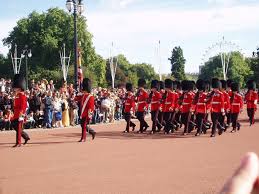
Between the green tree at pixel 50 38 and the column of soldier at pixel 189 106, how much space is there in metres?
36.6

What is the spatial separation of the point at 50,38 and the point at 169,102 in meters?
38.6

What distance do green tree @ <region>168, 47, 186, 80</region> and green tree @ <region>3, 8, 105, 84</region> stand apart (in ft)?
130

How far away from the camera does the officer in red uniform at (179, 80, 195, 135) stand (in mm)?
14000

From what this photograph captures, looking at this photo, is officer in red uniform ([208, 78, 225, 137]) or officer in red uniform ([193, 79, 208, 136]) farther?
officer in red uniform ([193, 79, 208, 136])

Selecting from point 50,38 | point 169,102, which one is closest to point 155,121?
point 169,102

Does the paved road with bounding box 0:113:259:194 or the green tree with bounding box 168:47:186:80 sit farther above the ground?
the green tree with bounding box 168:47:186:80

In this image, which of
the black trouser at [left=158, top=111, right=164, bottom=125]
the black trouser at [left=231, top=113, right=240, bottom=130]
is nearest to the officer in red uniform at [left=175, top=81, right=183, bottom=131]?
the black trouser at [left=158, top=111, right=164, bottom=125]

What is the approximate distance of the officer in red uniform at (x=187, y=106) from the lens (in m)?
14.0

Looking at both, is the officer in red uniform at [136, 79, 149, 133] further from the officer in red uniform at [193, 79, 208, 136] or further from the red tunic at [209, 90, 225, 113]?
the red tunic at [209, 90, 225, 113]

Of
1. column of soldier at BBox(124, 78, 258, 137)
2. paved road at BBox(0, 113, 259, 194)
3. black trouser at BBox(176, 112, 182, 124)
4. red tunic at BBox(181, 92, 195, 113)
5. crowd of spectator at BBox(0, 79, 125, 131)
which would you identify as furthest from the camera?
crowd of spectator at BBox(0, 79, 125, 131)

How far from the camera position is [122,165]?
304 inches

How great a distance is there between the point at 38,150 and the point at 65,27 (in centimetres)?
4434

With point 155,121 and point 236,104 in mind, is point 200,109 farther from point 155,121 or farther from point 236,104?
point 236,104

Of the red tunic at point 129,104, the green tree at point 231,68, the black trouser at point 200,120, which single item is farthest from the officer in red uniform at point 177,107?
the green tree at point 231,68
